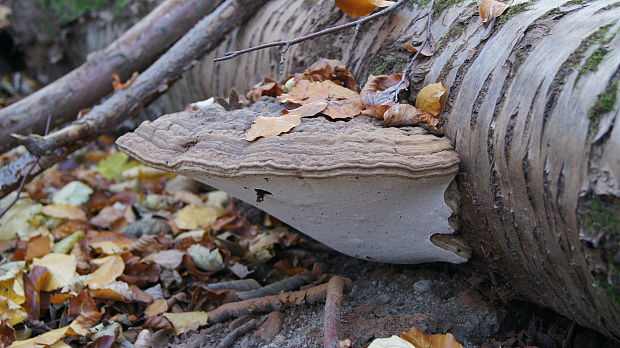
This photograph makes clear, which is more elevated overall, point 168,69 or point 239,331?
point 168,69

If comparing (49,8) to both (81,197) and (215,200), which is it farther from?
(215,200)

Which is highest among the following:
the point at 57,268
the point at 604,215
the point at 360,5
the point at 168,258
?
the point at 360,5

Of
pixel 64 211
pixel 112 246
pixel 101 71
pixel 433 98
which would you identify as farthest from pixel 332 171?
pixel 101 71

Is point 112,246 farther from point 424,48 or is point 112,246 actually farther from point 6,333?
point 424,48

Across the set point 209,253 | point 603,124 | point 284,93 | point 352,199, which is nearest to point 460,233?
point 352,199

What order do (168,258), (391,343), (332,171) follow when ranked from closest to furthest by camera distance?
(332,171), (391,343), (168,258)
